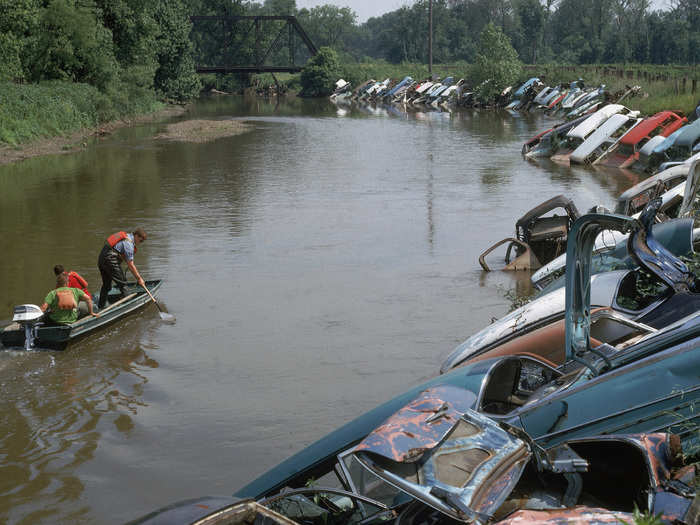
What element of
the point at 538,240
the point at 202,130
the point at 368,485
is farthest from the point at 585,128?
the point at 368,485

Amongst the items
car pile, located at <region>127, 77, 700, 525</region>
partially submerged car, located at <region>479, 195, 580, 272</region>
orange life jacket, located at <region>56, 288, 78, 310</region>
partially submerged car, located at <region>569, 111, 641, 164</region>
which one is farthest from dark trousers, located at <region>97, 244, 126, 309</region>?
partially submerged car, located at <region>569, 111, 641, 164</region>

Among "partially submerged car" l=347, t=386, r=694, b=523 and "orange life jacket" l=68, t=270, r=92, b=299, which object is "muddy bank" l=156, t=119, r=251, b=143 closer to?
"orange life jacket" l=68, t=270, r=92, b=299

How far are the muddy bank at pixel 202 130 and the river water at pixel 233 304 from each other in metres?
9.63

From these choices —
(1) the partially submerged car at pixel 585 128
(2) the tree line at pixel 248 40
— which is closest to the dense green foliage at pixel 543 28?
(2) the tree line at pixel 248 40

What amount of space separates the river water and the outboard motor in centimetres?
20

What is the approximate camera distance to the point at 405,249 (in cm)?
1609

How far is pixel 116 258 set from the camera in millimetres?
12039

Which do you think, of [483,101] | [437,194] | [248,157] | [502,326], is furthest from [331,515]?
[483,101]

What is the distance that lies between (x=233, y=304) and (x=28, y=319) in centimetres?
349

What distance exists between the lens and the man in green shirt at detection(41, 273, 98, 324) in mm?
10398

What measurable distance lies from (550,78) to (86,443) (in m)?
53.2

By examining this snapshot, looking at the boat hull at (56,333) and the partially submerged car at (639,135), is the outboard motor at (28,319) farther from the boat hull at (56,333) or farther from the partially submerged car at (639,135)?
the partially submerged car at (639,135)

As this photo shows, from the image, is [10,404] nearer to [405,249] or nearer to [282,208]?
[405,249]

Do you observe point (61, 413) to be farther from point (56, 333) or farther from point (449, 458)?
point (449, 458)
